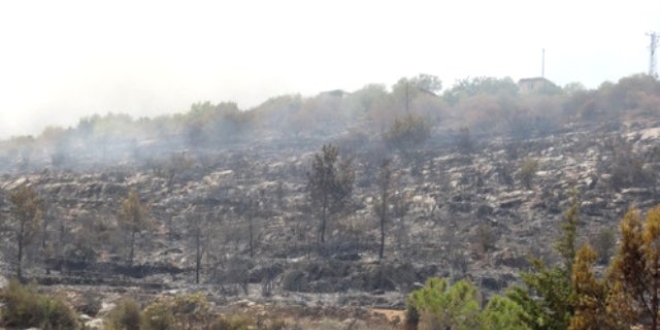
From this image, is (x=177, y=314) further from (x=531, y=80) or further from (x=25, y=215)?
(x=531, y=80)

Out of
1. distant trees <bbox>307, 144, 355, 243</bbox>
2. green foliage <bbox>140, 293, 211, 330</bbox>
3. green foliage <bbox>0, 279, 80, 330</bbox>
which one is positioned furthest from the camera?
distant trees <bbox>307, 144, 355, 243</bbox>

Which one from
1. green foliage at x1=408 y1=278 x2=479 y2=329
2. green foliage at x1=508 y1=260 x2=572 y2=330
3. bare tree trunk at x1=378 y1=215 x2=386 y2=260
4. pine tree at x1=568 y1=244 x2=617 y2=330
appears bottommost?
bare tree trunk at x1=378 y1=215 x2=386 y2=260

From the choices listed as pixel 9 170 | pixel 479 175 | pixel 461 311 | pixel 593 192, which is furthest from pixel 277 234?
pixel 9 170

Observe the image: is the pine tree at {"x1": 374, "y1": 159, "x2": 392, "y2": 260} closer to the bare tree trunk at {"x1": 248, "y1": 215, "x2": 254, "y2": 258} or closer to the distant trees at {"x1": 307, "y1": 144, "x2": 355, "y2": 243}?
the distant trees at {"x1": 307, "y1": 144, "x2": 355, "y2": 243}

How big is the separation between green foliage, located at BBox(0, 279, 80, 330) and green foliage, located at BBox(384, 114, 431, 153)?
39953 millimetres

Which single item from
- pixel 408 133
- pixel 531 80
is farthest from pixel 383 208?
pixel 531 80

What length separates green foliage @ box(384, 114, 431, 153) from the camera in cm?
6044

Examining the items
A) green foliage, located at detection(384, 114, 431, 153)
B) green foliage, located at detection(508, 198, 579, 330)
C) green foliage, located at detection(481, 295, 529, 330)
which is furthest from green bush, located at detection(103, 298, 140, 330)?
green foliage, located at detection(384, 114, 431, 153)

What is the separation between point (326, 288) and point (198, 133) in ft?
137

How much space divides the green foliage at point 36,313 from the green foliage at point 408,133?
40.0m

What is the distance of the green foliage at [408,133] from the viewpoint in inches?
2379

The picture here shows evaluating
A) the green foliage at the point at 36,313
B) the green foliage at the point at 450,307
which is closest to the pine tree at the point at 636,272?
the green foliage at the point at 450,307

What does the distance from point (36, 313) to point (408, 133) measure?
4096 cm

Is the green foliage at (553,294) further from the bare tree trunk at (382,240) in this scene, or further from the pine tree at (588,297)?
the bare tree trunk at (382,240)
